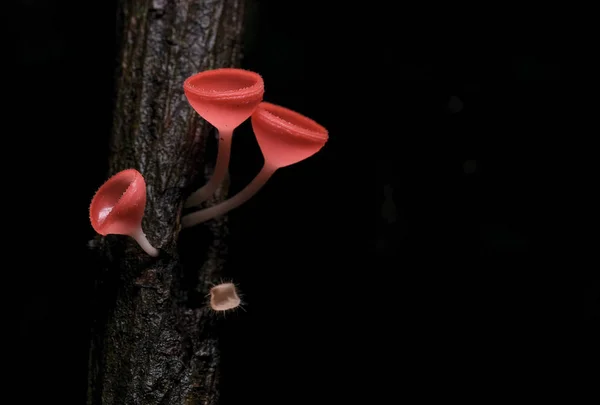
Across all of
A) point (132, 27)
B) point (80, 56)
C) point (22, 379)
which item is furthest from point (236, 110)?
point (22, 379)

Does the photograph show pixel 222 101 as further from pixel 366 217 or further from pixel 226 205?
pixel 366 217

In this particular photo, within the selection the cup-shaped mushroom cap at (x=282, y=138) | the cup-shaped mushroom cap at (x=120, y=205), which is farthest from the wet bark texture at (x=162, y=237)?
the cup-shaped mushroom cap at (x=282, y=138)

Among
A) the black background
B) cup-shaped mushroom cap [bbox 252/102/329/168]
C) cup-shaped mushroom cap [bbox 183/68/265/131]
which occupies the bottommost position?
the black background

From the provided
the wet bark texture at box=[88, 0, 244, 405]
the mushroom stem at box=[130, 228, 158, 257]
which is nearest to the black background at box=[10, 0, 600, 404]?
the wet bark texture at box=[88, 0, 244, 405]

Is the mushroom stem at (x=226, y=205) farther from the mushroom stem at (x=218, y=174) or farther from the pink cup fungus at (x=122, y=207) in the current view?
the pink cup fungus at (x=122, y=207)

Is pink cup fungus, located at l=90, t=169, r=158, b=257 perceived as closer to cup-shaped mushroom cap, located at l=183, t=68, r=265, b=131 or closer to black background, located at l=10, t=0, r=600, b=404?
cup-shaped mushroom cap, located at l=183, t=68, r=265, b=131

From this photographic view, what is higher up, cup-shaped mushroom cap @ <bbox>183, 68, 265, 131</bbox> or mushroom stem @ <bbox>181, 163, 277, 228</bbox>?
cup-shaped mushroom cap @ <bbox>183, 68, 265, 131</bbox>

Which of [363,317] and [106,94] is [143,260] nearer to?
[106,94]
